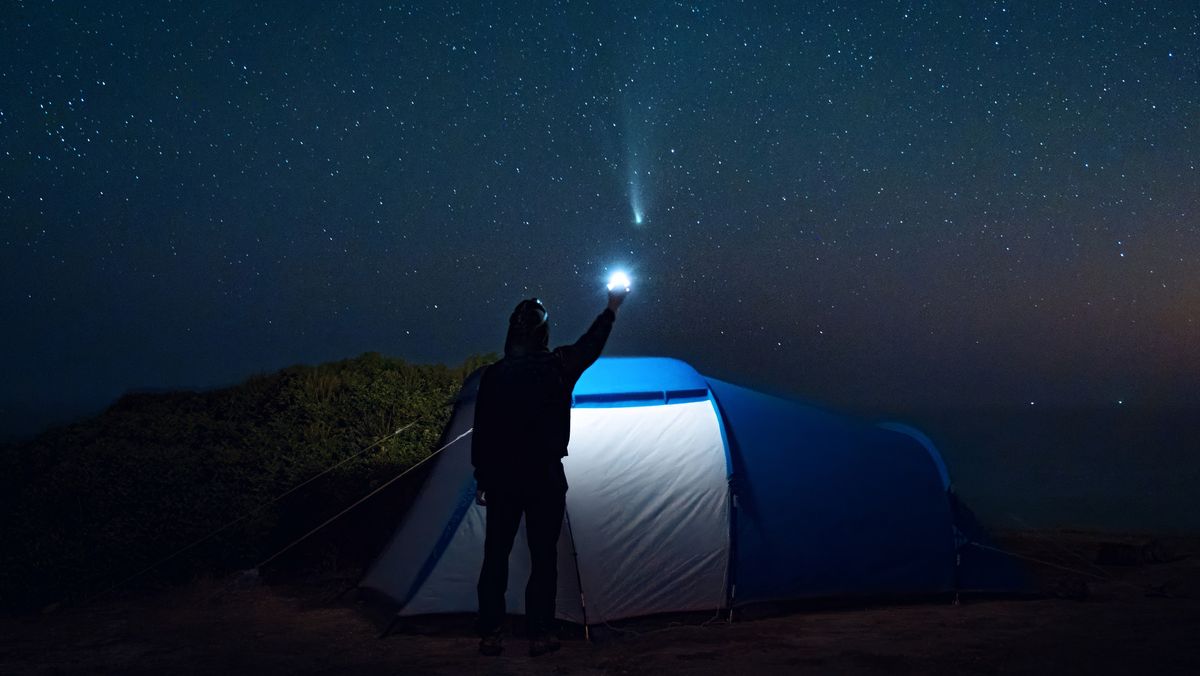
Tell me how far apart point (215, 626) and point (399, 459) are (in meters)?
3.17

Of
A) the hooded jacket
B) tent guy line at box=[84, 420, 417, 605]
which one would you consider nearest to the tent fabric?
the hooded jacket

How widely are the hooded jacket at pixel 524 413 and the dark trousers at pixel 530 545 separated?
0.11 m

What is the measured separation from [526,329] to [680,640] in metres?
2.69

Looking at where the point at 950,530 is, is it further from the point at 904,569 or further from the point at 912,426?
the point at 912,426

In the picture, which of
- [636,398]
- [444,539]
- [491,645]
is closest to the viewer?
[491,645]

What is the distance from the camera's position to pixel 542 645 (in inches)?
282

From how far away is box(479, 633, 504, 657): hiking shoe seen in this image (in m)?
7.13

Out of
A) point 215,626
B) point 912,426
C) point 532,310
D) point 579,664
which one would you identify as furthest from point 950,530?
point 215,626

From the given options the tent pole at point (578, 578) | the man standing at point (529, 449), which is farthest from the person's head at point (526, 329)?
the tent pole at point (578, 578)

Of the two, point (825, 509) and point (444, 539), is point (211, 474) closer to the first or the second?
point (444, 539)

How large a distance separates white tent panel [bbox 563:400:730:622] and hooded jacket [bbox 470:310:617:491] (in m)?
1.20

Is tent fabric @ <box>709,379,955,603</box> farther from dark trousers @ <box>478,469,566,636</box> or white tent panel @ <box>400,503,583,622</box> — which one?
dark trousers @ <box>478,469,566,636</box>

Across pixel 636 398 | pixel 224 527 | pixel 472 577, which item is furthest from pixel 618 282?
pixel 224 527

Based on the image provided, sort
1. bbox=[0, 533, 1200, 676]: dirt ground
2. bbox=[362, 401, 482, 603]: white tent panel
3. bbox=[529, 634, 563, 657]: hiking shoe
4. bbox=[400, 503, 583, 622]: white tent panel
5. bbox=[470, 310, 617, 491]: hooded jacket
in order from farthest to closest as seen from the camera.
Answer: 1. bbox=[362, 401, 482, 603]: white tent panel
2. bbox=[400, 503, 583, 622]: white tent panel
3. bbox=[529, 634, 563, 657]: hiking shoe
4. bbox=[470, 310, 617, 491]: hooded jacket
5. bbox=[0, 533, 1200, 676]: dirt ground
